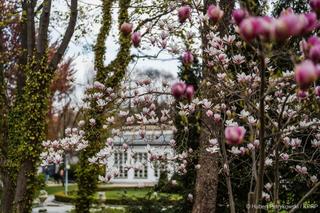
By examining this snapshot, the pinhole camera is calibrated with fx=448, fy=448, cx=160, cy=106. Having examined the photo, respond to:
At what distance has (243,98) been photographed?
102 inches

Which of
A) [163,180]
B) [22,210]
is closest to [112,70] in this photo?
[163,180]

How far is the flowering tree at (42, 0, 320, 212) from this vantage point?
1.85 meters

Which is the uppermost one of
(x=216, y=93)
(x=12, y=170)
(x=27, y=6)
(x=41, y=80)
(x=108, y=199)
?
(x=27, y=6)

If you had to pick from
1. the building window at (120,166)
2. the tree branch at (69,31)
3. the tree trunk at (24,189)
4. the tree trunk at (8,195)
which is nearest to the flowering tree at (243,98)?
the building window at (120,166)

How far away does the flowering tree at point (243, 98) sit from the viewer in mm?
1850

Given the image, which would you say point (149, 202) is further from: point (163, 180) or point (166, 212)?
point (163, 180)

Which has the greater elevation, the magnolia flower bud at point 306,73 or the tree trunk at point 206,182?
the magnolia flower bud at point 306,73

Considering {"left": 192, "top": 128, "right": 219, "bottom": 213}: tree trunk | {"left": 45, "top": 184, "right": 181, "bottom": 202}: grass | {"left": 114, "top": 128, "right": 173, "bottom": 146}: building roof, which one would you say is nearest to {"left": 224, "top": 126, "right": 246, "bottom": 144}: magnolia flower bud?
{"left": 114, "top": 128, "right": 173, "bottom": 146}: building roof

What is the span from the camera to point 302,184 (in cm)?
681

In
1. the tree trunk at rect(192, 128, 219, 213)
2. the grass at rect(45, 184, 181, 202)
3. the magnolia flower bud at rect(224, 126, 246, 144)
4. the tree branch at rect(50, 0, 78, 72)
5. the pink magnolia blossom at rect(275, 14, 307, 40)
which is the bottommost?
the grass at rect(45, 184, 181, 202)

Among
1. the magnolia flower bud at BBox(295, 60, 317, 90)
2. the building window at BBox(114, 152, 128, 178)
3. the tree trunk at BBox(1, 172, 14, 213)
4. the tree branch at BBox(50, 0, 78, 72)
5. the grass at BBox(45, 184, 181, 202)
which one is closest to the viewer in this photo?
the magnolia flower bud at BBox(295, 60, 317, 90)

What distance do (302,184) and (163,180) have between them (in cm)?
309

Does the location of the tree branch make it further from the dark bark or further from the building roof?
the building roof

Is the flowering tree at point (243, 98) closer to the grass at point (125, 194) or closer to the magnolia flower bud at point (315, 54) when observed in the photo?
the magnolia flower bud at point (315, 54)
